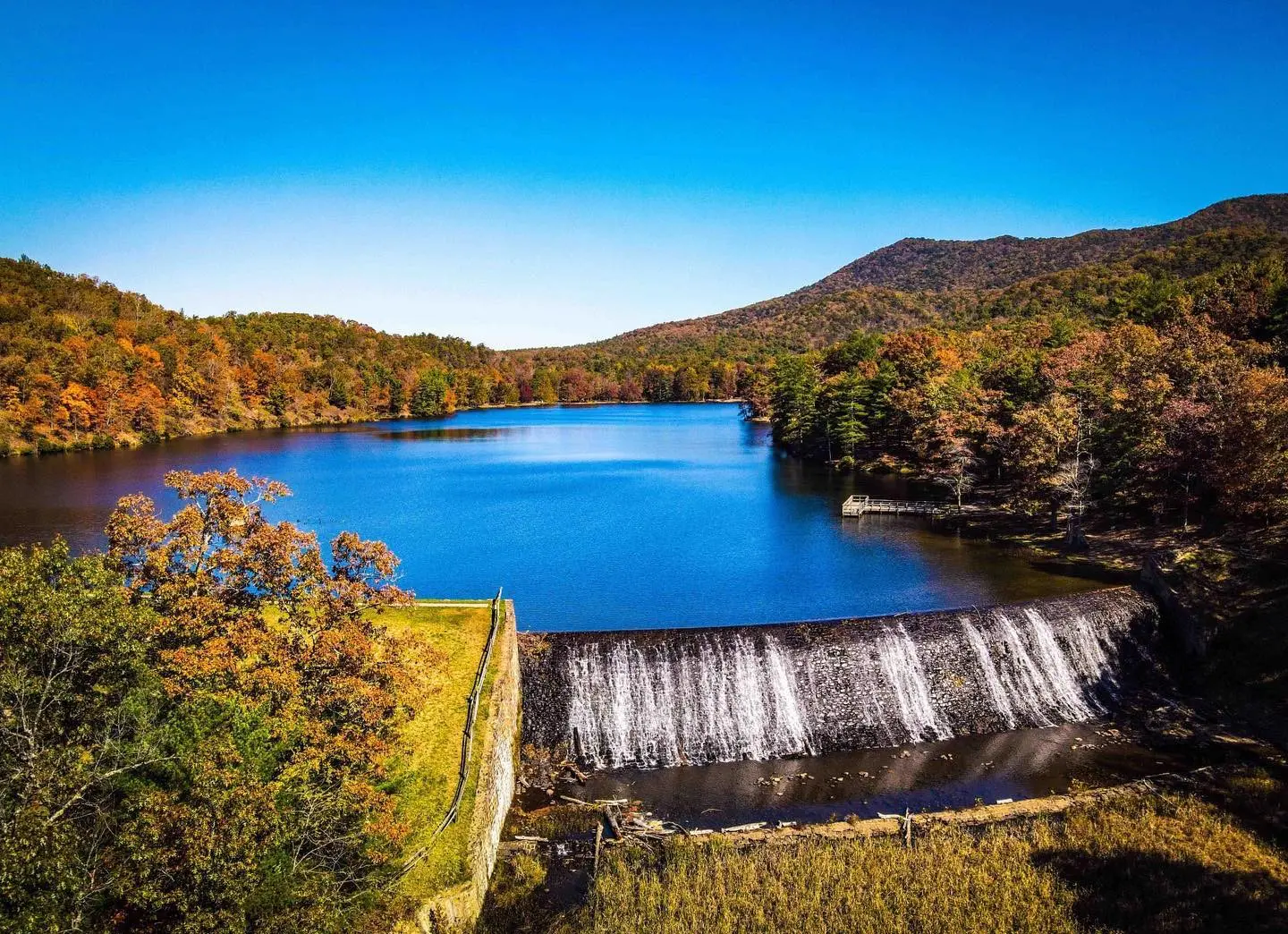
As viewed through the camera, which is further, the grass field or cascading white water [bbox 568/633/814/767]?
cascading white water [bbox 568/633/814/767]

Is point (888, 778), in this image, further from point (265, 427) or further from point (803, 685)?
point (265, 427)

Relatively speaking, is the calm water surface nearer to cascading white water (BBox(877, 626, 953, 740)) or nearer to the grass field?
cascading white water (BBox(877, 626, 953, 740))

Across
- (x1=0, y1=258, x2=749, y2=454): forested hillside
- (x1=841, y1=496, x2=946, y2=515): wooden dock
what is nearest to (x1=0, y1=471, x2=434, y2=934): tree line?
(x1=841, y1=496, x2=946, y2=515): wooden dock

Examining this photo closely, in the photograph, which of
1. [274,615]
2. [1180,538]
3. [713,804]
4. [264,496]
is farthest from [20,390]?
[1180,538]

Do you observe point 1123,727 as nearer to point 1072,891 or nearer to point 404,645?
point 1072,891

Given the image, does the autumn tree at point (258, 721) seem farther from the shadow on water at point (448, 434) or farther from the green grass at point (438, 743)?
the shadow on water at point (448, 434)

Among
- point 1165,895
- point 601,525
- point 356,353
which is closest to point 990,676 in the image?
point 1165,895
